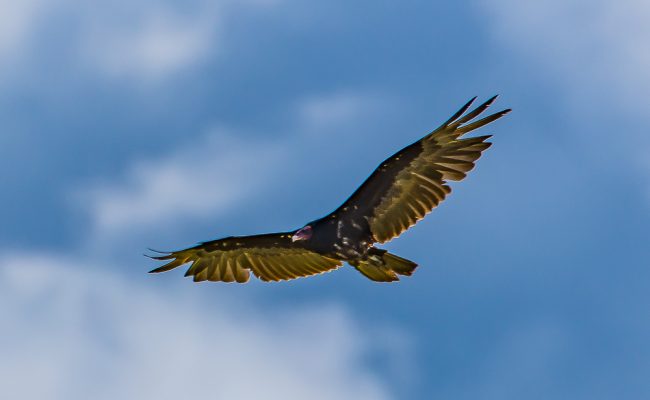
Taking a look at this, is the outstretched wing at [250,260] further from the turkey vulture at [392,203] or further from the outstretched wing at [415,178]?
the outstretched wing at [415,178]

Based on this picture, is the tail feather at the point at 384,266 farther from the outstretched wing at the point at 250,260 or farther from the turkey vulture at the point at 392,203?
the outstretched wing at the point at 250,260

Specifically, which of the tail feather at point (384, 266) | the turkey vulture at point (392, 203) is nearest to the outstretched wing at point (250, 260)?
the turkey vulture at point (392, 203)

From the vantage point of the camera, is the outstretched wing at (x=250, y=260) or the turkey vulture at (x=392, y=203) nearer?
the turkey vulture at (x=392, y=203)

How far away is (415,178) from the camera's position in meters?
22.9

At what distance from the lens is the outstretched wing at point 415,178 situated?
22500mm

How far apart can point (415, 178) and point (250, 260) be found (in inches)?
168

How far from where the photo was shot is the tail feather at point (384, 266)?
2266 centimetres

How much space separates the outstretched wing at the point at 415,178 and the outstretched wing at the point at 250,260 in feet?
A: 4.93

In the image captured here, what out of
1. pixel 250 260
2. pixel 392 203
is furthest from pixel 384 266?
pixel 250 260

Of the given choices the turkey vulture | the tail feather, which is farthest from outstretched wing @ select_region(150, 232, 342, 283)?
the tail feather

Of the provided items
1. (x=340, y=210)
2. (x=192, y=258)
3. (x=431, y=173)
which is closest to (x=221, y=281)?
(x=192, y=258)

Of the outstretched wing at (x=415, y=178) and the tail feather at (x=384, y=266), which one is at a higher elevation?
the outstretched wing at (x=415, y=178)

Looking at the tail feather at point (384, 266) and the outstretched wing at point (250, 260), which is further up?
the outstretched wing at point (250, 260)

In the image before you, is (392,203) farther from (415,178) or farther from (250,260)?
(250,260)
